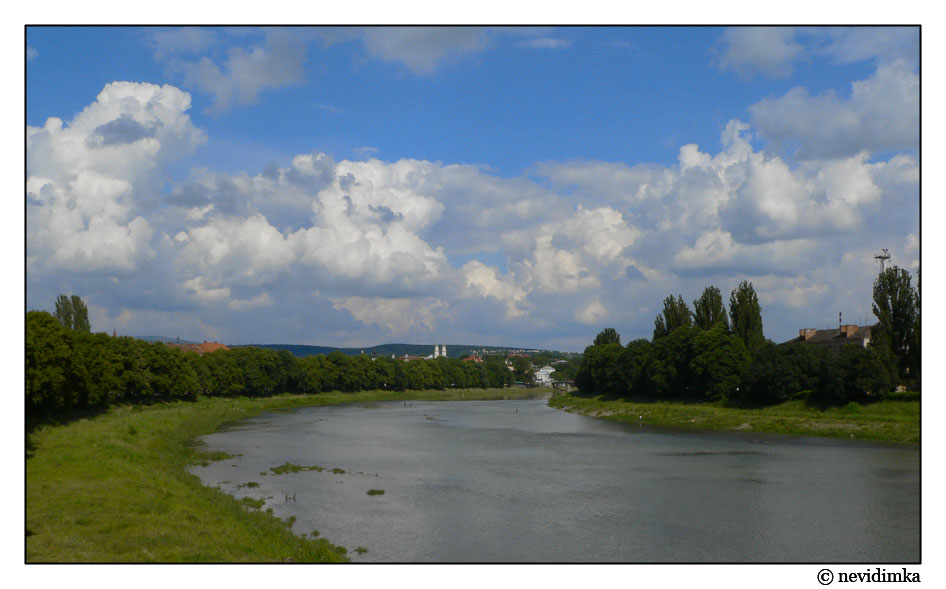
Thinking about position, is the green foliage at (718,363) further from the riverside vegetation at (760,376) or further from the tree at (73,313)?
A: the tree at (73,313)

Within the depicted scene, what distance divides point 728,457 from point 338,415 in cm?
5004

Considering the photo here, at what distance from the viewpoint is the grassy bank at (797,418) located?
46938mm

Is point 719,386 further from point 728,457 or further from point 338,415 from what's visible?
point 338,415

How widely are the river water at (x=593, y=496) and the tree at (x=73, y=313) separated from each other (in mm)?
47571

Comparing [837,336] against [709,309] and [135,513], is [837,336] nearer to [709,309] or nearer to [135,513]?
[709,309]

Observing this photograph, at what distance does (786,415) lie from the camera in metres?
57.2

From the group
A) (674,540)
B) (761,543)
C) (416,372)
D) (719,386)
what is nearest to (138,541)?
(674,540)

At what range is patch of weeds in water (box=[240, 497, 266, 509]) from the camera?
26328 mm

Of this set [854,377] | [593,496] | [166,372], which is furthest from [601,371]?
[593,496]

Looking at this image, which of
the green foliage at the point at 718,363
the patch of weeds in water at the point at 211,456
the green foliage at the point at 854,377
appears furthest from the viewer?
the green foliage at the point at 718,363

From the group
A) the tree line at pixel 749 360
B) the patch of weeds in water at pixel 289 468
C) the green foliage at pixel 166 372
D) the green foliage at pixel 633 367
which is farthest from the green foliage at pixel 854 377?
the green foliage at pixel 166 372

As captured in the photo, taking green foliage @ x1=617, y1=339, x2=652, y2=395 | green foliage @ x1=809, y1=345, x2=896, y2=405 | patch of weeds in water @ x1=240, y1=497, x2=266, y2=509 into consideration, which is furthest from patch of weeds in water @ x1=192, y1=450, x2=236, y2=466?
green foliage @ x1=617, y1=339, x2=652, y2=395

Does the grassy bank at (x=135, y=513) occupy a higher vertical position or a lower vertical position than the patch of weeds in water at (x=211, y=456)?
higher

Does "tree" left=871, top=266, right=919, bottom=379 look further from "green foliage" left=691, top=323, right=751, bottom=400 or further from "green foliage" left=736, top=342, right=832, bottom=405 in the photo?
"green foliage" left=691, top=323, right=751, bottom=400
